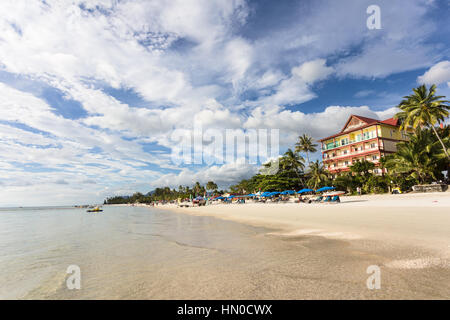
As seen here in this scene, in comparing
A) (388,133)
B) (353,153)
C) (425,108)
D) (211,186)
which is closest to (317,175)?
(353,153)

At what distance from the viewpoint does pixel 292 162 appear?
57.1 meters

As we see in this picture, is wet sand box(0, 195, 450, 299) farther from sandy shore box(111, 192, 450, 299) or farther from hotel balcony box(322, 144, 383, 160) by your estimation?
hotel balcony box(322, 144, 383, 160)

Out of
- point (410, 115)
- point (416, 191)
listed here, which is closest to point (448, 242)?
point (416, 191)

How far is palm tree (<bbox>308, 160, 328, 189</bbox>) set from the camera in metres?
48.0

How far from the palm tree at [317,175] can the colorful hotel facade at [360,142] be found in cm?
383

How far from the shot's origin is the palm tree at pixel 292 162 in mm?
56709

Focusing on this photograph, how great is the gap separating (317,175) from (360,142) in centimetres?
1132

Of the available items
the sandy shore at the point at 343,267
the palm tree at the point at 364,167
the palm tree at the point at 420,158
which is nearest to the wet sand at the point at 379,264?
the sandy shore at the point at 343,267

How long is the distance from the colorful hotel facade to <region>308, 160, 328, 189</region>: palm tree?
3832 millimetres

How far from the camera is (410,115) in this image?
1256 inches

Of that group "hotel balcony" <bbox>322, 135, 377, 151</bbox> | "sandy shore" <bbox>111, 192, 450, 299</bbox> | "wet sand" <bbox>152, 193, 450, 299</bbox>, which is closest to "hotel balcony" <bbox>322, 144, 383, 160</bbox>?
→ "hotel balcony" <bbox>322, 135, 377, 151</bbox>

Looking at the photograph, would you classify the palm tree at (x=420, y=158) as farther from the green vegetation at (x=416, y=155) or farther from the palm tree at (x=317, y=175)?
the palm tree at (x=317, y=175)
